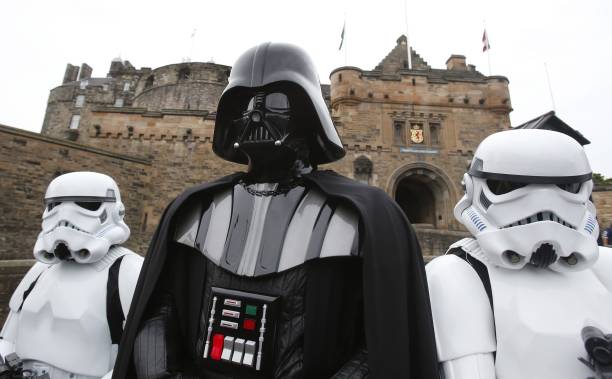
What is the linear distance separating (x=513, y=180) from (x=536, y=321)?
2.00 ft

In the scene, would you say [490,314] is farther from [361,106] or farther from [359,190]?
[361,106]

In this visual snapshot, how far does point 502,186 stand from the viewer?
159cm

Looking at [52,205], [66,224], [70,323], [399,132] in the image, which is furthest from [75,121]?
[70,323]

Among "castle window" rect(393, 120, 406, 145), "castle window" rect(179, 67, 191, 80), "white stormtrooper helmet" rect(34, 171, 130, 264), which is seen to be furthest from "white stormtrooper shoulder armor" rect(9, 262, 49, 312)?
"castle window" rect(179, 67, 191, 80)

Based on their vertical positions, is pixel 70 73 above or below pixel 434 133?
above

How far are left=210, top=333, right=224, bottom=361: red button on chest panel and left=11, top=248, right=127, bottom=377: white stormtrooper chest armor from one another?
1358 mm

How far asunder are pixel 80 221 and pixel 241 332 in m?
1.78

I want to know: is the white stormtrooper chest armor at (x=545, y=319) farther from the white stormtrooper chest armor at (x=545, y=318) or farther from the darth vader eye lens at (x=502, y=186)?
the darth vader eye lens at (x=502, y=186)

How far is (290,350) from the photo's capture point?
1.25 meters

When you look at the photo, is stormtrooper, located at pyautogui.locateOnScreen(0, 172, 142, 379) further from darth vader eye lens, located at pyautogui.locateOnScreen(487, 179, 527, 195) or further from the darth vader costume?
darth vader eye lens, located at pyautogui.locateOnScreen(487, 179, 527, 195)

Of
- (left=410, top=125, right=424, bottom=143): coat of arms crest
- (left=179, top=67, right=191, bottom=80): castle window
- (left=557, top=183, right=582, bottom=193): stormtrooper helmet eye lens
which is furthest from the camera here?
(left=179, top=67, right=191, bottom=80): castle window

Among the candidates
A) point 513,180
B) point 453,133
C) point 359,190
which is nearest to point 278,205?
point 359,190

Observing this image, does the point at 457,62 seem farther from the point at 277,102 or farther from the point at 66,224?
the point at 66,224

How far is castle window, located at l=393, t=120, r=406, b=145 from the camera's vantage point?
1345 centimetres
